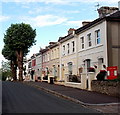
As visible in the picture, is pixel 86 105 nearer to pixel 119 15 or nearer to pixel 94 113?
pixel 94 113

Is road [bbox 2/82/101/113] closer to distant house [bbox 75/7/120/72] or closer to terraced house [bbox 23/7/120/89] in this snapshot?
terraced house [bbox 23/7/120/89]

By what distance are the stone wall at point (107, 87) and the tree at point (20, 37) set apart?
29.8m

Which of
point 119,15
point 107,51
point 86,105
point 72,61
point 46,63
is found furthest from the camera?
point 46,63

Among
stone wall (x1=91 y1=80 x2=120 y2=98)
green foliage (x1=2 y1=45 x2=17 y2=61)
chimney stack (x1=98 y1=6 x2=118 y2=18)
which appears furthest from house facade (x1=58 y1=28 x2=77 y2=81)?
green foliage (x1=2 y1=45 x2=17 y2=61)

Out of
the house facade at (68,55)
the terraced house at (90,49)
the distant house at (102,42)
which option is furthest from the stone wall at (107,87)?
the house facade at (68,55)

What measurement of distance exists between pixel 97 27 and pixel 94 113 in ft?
49.3

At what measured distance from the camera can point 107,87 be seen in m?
18.8

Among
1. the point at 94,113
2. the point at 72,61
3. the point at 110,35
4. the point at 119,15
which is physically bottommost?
the point at 94,113

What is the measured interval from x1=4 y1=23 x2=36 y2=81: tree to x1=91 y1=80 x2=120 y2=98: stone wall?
2985 cm

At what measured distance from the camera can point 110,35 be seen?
23.5 metres

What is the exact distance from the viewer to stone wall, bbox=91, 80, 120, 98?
57.3 ft

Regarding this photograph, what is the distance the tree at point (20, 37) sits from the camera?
4919 centimetres

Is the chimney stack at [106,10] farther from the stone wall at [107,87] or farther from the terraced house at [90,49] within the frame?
the stone wall at [107,87]

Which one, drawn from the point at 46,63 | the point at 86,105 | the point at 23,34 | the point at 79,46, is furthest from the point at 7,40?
the point at 86,105
